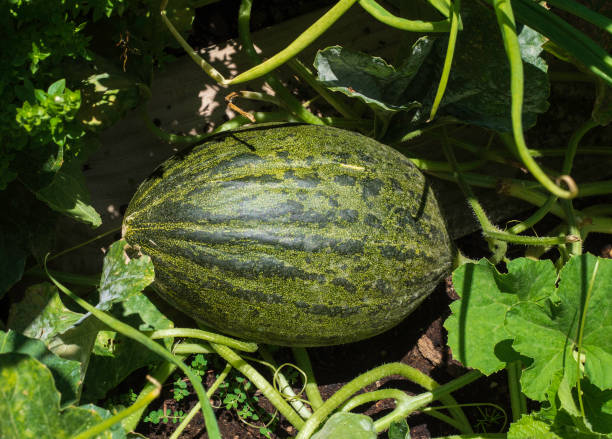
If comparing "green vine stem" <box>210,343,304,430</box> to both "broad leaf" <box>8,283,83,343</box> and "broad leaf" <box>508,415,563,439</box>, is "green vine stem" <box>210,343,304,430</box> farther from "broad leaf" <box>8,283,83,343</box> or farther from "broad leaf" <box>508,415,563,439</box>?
"broad leaf" <box>508,415,563,439</box>

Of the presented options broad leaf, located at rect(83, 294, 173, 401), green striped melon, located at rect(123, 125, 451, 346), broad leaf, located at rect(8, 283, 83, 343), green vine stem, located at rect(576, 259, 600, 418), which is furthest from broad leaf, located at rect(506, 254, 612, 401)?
broad leaf, located at rect(8, 283, 83, 343)

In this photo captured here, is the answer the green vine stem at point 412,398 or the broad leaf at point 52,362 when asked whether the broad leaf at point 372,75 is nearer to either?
the green vine stem at point 412,398

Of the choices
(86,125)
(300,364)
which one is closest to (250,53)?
A: (86,125)

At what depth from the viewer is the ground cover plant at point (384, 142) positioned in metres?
1.29

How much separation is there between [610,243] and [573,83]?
1.68 feet

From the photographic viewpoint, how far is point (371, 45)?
2016 mm

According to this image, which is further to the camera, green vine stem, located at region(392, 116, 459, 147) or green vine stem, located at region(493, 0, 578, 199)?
green vine stem, located at region(392, 116, 459, 147)

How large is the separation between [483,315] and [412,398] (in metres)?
0.32

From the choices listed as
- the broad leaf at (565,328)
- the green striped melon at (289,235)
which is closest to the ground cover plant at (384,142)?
the broad leaf at (565,328)

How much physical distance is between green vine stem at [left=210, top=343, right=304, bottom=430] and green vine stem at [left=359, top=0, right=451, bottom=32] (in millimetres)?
921

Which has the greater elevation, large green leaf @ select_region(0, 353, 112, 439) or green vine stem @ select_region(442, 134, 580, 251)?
green vine stem @ select_region(442, 134, 580, 251)

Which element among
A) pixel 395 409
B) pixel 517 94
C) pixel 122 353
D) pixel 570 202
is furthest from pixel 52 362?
pixel 570 202

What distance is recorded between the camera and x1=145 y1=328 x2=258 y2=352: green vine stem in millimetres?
1593

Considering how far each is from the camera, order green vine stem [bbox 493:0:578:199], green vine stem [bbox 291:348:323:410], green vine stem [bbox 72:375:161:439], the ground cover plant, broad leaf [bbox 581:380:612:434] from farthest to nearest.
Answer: green vine stem [bbox 291:348:323:410] → broad leaf [bbox 581:380:612:434] → the ground cover plant → green vine stem [bbox 493:0:578:199] → green vine stem [bbox 72:375:161:439]
